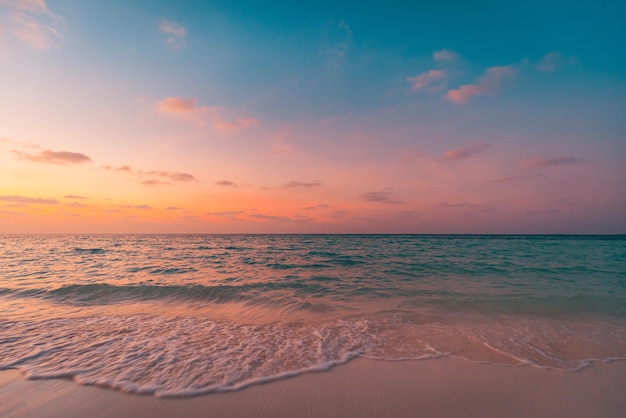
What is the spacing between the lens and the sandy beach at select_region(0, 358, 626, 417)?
4.00m

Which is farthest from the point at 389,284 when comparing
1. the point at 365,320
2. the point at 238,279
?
the point at 238,279

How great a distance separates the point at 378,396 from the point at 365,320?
162 inches

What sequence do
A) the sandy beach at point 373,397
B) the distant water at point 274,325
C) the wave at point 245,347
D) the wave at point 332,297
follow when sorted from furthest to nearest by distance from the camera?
the wave at point 332,297
the distant water at point 274,325
the wave at point 245,347
the sandy beach at point 373,397

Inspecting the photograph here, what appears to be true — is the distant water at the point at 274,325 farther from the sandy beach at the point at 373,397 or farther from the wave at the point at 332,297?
the sandy beach at the point at 373,397

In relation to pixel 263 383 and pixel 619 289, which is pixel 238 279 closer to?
pixel 263 383

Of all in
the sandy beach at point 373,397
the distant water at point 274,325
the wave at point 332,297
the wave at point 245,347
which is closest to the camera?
the sandy beach at point 373,397

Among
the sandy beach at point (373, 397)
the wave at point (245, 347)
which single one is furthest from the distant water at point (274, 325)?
the sandy beach at point (373, 397)

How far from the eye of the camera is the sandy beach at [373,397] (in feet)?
13.1

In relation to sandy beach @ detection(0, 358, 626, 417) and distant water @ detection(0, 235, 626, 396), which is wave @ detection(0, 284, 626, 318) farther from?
sandy beach @ detection(0, 358, 626, 417)

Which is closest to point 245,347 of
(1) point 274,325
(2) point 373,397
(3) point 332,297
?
(1) point 274,325

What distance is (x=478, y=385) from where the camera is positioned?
469cm

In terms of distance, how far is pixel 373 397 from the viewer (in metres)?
4.36

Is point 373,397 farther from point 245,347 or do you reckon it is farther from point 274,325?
point 274,325

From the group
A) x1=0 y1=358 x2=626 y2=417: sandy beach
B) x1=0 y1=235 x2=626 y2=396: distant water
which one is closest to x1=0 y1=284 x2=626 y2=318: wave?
x1=0 y1=235 x2=626 y2=396: distant water
